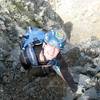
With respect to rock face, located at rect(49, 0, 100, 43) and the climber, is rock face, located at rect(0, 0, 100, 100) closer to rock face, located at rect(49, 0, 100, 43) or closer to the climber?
rock face, located at rect(49, 0, 100, 43)

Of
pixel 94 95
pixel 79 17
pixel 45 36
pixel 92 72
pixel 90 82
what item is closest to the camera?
pixel 45 36

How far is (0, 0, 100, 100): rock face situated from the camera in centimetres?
777

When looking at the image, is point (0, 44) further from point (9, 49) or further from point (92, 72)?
point (92, 72)

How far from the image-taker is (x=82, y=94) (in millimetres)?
8109

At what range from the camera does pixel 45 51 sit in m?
6.88

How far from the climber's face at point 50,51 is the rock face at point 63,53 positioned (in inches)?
45.5

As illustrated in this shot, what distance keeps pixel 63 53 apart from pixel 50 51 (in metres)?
3.97

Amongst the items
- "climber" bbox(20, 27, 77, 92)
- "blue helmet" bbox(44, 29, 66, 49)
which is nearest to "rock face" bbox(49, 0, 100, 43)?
"climber" bbox(20, 27, 77, 92)

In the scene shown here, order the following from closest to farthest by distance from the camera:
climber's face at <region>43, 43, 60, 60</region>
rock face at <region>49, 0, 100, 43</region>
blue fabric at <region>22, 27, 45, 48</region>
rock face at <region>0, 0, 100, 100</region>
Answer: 1. climber's face at <region>43, 43, 60, 60</region>
2. blue fabric at <region>22, 27, 45, 48</region>
3. rock face at <region>0, 0, 100, 100</region>
4. rock face at <region>49, 0, 100, 43</region>

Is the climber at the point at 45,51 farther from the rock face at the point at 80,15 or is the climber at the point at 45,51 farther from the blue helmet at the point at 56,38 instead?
the rock face at the point at 80,15

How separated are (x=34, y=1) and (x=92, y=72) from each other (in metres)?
5.76

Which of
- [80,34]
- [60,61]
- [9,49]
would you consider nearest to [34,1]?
[80,34]

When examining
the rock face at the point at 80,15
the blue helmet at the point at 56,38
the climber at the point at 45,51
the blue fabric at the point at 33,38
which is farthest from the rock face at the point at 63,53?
the blue helmet at the point at 56,38

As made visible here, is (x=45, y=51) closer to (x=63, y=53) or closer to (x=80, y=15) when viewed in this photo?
(x=63, y=53)
